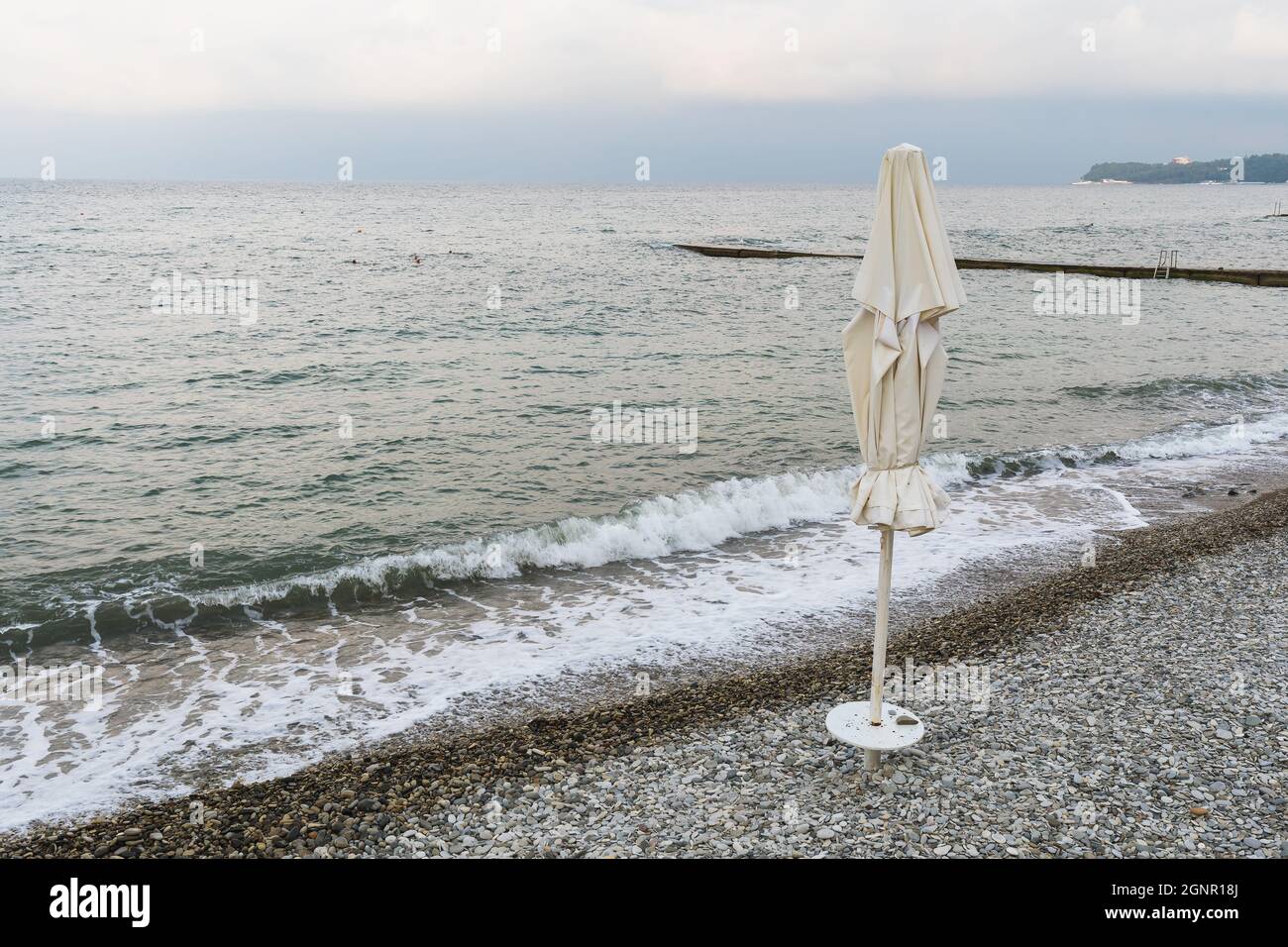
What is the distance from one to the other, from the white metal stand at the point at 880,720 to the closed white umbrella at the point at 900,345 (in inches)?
1.3

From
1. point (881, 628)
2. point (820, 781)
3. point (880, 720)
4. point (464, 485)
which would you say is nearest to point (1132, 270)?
point (464, 485)

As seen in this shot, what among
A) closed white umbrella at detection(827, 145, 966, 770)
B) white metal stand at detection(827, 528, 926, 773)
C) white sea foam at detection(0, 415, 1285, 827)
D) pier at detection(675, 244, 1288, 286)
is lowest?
white sea foam at detection(0, 415, 1285, 827)

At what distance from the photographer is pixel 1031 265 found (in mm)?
53469

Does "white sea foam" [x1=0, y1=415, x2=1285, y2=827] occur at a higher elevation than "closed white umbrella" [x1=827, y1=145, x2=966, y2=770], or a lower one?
lower

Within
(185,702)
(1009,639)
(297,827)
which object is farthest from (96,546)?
(1009,639)

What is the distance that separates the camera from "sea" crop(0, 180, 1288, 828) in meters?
9.12

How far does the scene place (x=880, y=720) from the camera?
641 centimetres

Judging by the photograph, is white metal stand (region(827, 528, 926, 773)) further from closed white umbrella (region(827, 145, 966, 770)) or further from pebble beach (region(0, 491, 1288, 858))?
pebble beach (region(0, 491, 1288, 858))

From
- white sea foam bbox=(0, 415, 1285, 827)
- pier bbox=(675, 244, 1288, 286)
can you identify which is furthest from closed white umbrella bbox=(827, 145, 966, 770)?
pier bbox=(675, 244, 1288, 286)

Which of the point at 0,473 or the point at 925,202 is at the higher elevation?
the point at 925,202

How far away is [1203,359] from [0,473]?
33.2 metres

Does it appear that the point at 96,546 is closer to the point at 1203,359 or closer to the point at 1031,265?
the point at 1203,359

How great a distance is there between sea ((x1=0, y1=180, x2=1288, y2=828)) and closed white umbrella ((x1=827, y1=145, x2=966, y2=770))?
168 inches

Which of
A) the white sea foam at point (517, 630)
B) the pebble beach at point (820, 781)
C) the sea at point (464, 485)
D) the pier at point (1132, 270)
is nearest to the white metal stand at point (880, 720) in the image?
the pebble beach at point (820, 781)
